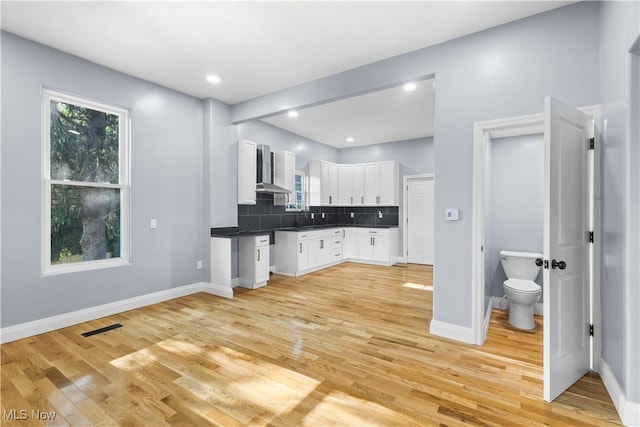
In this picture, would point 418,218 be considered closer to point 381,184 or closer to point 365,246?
point 381,184

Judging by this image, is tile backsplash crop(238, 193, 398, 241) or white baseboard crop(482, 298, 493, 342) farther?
tile backsplash crop(238, 193, 398, 241)

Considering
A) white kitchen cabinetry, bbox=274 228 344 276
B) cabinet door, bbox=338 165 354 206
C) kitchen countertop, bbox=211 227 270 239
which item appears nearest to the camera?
kitchen countertop, bbox=211 227 270 239

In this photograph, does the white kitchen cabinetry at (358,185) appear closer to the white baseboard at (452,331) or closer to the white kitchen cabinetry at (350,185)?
the white kitchen cabinetry at (350,185)

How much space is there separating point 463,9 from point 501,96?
0.84 m

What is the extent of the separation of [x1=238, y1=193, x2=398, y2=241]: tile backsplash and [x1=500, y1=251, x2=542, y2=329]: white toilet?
3.68 m

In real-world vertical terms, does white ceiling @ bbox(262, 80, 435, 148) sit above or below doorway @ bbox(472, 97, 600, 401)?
above

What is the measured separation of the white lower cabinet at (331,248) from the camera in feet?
18.9

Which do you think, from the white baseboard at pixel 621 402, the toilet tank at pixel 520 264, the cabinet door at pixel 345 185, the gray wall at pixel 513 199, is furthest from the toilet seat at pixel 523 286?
the cabinet door at pixel 345 185

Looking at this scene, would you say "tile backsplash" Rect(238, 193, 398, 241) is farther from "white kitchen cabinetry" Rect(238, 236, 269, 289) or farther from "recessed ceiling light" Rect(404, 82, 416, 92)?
"recessed ceiling light" Rect(404, 82, 416, 92)

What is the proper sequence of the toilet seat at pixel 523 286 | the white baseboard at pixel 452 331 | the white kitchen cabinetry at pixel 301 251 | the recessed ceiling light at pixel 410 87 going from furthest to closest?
the white kitchen cabinetry at pixel 301 251, the recessed ceiling light at pixel 410 87, the toilet seat at pixel 523 286, the white baseboard at pixel 452 331

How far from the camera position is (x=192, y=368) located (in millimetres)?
2369

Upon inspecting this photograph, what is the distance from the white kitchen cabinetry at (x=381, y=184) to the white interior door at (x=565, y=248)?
4726mm

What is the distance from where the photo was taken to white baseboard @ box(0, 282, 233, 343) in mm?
2879

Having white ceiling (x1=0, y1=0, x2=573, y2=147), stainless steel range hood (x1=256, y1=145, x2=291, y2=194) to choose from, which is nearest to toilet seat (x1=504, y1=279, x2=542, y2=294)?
white ceiling (x1=0, y1=0, x2=573, y2=147)
